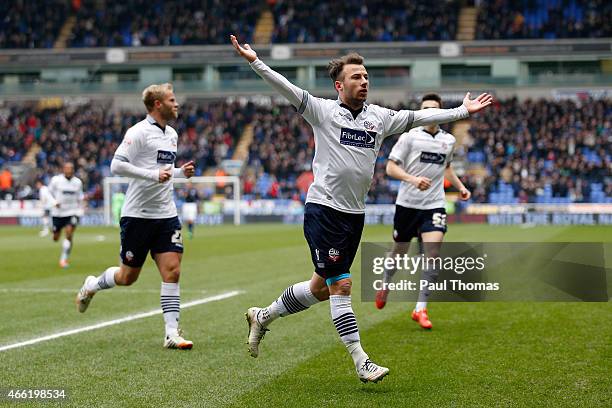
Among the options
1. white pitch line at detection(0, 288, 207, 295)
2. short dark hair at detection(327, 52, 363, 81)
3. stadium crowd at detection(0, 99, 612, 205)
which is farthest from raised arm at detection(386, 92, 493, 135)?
stadium crowd at detection(0, 99, 612, 205)

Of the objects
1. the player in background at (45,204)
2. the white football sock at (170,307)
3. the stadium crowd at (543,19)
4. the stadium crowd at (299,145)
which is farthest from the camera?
the stadium crowd at (543,19)

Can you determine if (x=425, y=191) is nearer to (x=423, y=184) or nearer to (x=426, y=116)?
(x=423, y=184)

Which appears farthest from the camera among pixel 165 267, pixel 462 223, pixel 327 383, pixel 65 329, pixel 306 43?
pixel 306 43

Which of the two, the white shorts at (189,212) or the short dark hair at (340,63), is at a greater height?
the short dark hair at (340,63)

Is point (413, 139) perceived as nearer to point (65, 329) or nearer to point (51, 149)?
point (65, 329)

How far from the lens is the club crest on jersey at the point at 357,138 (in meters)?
6.84

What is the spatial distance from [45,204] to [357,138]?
31.4 m

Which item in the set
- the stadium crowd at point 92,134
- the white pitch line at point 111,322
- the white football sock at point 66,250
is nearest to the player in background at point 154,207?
the white pitch line at point 111,322

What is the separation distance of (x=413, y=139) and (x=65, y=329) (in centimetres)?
450

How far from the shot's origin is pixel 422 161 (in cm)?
1040

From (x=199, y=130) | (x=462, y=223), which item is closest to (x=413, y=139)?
(x=462, y=223)

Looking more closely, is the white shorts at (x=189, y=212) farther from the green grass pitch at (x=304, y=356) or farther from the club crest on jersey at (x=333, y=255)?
the club crest on jersey at (x=333, y=255)

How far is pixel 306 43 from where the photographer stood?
56438mm

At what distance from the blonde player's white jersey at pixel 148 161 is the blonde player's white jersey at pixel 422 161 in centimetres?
273
